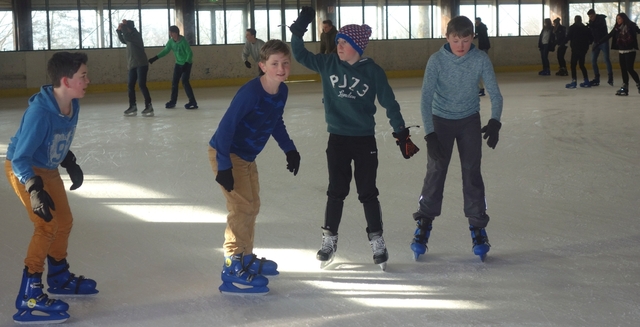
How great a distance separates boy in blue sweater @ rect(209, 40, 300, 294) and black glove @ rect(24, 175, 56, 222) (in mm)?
→ 704

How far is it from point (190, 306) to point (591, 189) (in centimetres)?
326

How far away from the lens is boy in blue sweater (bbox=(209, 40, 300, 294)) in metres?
3.26

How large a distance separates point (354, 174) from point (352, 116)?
297mm

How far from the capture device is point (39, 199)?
2848mm

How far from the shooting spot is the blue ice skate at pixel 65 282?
332cm

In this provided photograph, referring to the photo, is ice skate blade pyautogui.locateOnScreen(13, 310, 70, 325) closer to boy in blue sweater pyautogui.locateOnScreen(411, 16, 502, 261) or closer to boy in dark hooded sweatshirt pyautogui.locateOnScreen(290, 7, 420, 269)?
boy in dark hooded sweatshirt pyautogui.locateOnScreen(290, 7, 420, 269)

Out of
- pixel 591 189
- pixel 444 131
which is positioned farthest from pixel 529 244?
pixel 591 189

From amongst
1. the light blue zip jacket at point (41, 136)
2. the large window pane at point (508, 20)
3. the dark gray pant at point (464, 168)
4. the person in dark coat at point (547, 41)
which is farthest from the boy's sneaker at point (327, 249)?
the large window pane at point (508, 20)

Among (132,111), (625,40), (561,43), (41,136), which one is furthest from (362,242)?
(561,43)

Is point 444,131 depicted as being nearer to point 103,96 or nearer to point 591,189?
point 591,189

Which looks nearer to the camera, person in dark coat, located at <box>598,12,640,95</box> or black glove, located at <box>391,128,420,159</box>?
black glove, located at <box>391,128,420,159</box>

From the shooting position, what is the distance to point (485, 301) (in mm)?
3146

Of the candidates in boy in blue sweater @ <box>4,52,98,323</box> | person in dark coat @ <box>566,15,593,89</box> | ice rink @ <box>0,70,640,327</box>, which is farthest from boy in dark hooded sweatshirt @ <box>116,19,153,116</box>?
boy in blue sweater @ <box>4,52,98,323</box>

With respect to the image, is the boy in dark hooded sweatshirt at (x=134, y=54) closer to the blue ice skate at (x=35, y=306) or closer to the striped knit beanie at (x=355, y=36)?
the striped knit beanie at (x=355, y=36)
